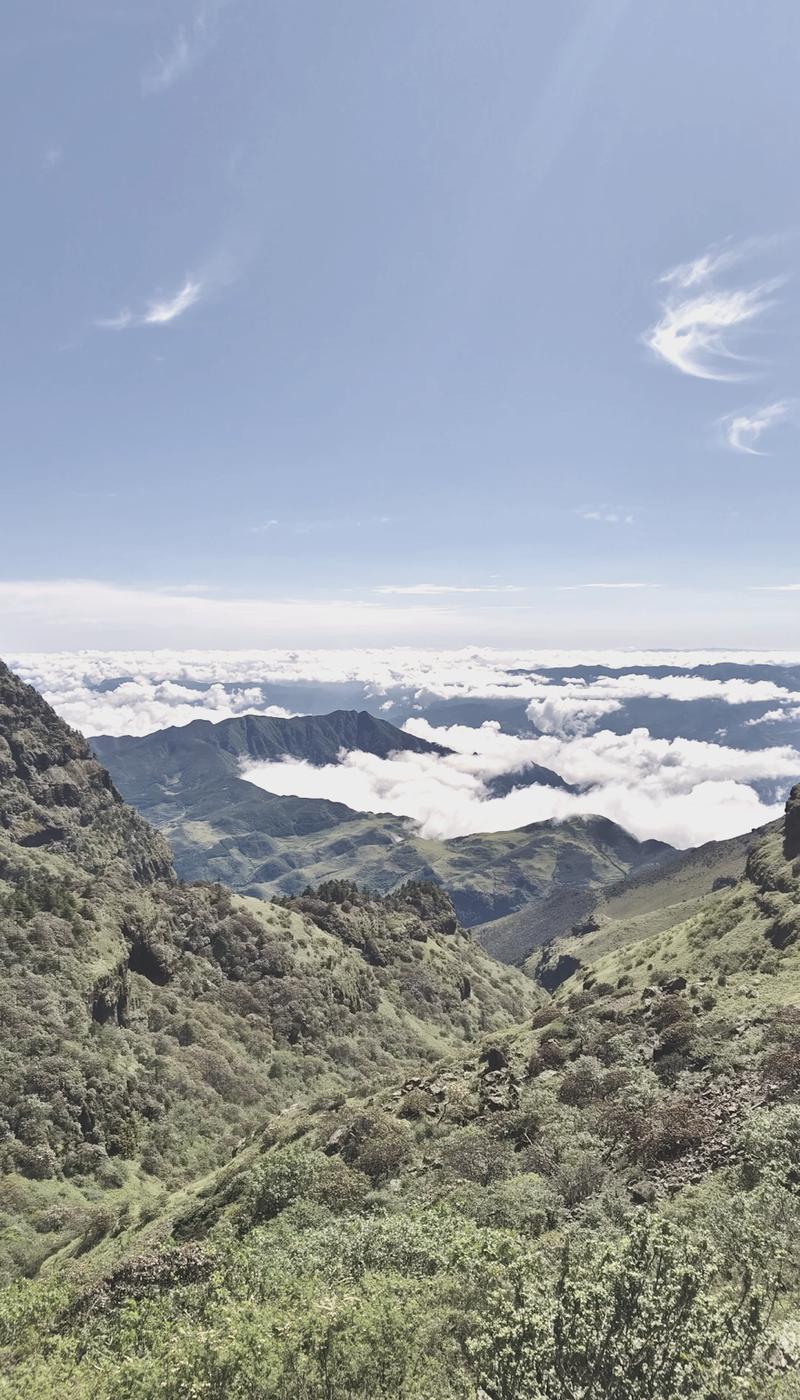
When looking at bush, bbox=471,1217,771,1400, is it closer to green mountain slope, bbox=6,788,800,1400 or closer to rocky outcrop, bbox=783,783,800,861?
green mountain slope, bbox=6,788,800,1400

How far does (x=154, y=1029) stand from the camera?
118m

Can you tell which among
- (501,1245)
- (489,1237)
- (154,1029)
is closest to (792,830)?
(489,1237)

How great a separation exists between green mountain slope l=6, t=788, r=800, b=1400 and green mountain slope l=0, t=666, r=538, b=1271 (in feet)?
61.7

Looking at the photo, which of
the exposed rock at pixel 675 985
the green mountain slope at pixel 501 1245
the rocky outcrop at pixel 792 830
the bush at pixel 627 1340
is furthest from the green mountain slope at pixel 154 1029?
the rocky outcrop at pixel 792 830

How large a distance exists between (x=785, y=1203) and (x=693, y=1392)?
14.5 metres

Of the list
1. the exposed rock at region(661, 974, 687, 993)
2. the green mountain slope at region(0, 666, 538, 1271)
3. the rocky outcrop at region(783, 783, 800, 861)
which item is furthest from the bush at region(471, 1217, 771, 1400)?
the rocky outcrop at region(783, 783, 800, 861)

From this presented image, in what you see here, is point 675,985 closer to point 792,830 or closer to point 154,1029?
point 792,830

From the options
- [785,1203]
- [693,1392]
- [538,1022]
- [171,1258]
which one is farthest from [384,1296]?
[538,1022]

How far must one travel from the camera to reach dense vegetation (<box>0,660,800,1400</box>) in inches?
769

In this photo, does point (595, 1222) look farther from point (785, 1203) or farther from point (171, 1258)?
point (171, 1258)

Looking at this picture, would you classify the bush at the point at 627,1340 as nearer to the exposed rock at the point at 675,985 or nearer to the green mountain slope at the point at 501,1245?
the green mountain slope at the point at 501,1245

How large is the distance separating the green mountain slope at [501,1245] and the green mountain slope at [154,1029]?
18798 mm

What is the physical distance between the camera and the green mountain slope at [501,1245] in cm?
1941

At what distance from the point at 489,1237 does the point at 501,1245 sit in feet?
7.99
